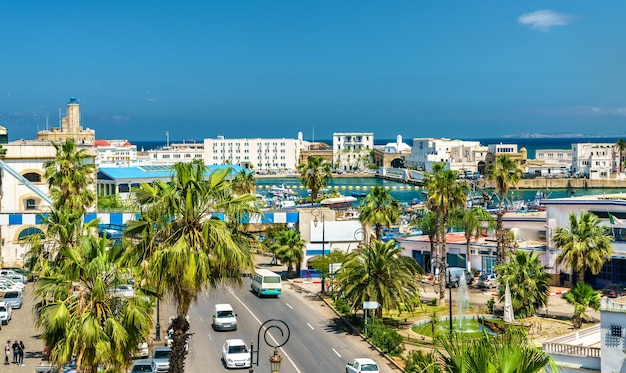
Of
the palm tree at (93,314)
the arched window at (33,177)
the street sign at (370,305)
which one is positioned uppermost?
the arched window at (33,177)

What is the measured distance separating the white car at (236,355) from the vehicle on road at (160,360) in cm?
243

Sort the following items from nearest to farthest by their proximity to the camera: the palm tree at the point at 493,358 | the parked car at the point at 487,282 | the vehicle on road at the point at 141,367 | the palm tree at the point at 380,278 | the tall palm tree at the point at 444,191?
1. the palm tree at the point at 493,358
2. the vehicle on road at the point at 141,367
3. the palm tree at the point at 380,278
4. the tall palm tree at the point at 444,191
5. the parked car at the point at 487,282

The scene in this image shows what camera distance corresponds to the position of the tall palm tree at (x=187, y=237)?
65.2ft

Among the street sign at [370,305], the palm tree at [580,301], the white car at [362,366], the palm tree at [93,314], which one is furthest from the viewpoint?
the palm tree at [580,301]

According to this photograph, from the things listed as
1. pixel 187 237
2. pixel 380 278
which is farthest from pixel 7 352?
pixel 187 237

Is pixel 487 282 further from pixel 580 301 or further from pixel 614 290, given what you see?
pixel 580 301

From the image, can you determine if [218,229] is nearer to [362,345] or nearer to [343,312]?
[362,345]

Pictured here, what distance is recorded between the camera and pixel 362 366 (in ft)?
105

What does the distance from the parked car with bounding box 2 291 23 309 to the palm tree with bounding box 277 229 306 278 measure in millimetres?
17001

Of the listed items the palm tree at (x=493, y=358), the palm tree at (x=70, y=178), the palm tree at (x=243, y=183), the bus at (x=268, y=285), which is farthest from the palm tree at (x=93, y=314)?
the palm tree at (x=243, y=183)

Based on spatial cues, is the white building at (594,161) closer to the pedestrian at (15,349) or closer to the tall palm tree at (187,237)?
the pedestrian at (15,349)

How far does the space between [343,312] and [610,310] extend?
1937 centimetres

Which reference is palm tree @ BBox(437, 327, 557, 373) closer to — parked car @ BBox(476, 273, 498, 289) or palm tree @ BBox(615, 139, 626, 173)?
parked car @ BBox(476, 273, 498, 289)

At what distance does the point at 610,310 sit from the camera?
2761 cm
